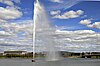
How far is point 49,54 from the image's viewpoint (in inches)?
2245

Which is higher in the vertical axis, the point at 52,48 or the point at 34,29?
the point at 34,29

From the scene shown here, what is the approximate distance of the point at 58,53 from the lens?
6006cm

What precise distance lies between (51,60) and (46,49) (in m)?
4.25

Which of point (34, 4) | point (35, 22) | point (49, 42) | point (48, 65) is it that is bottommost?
point (48, 65)

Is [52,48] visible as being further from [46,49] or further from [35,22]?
[35,22]

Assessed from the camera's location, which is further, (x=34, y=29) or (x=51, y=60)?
(x=51, y=60)

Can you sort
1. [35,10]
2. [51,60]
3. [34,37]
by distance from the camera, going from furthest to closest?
[51,60] → [35,10] → [34,37]

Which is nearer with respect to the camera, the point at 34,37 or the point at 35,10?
the point at 34,37

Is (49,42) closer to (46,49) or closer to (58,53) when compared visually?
(46,49)

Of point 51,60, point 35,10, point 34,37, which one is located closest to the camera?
point 34,37

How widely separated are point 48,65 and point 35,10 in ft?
35.6

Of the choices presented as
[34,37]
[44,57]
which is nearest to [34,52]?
[34,37]

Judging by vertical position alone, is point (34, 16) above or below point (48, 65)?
above

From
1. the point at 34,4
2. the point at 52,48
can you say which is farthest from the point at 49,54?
the point at 34,4
